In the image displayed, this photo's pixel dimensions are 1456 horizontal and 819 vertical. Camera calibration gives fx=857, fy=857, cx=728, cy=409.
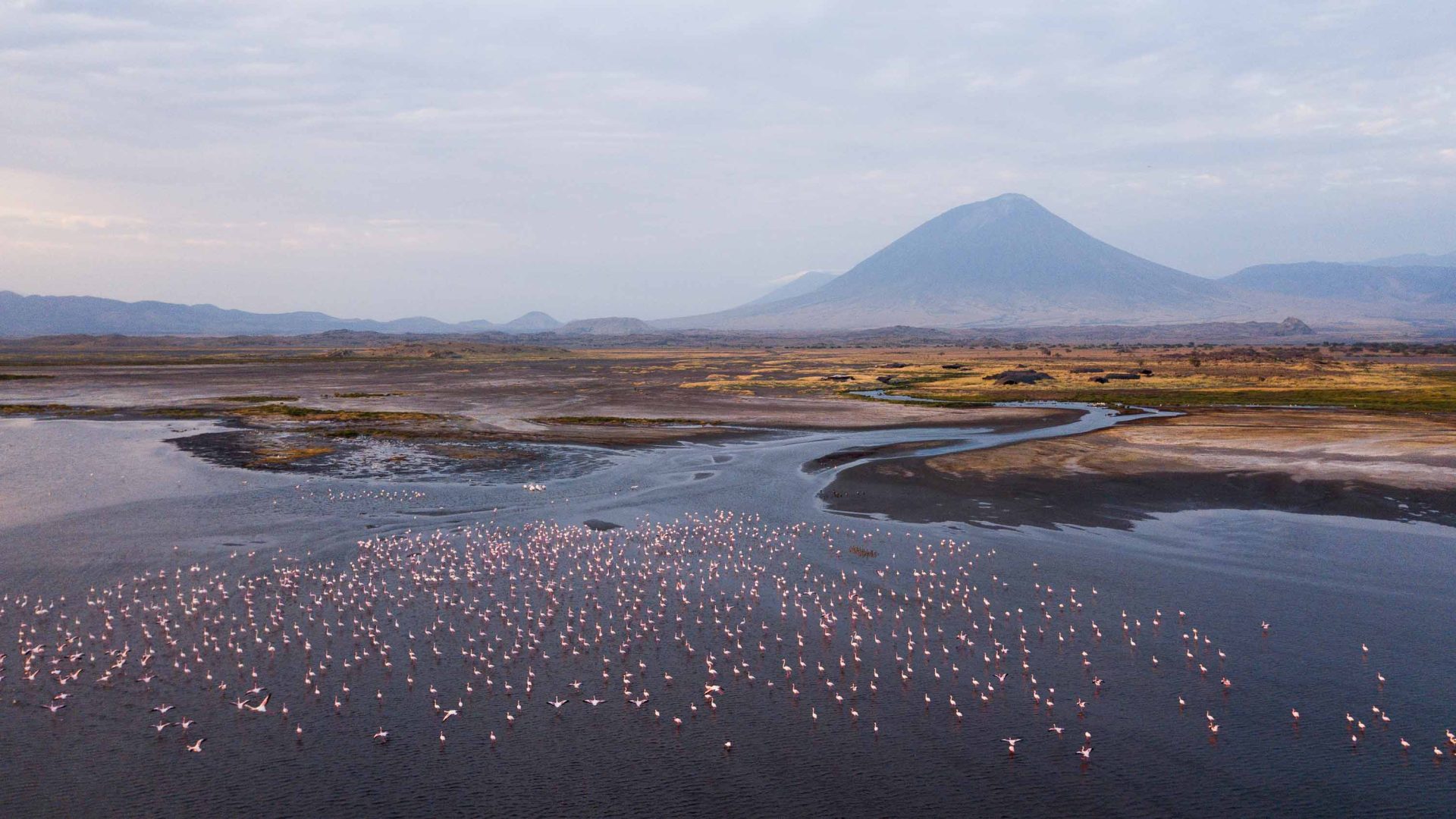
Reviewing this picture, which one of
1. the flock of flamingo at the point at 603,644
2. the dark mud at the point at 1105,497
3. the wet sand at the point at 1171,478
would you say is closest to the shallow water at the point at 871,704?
the flock of flamingo at the point at 603,644

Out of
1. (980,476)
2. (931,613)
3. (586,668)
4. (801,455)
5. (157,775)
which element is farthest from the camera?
(801,455)

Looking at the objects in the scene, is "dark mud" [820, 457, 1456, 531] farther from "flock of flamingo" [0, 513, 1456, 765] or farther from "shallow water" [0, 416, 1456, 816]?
"flock of flamingo" [0, 513, 1456, 765]

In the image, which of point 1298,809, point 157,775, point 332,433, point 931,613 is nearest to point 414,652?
point 157,775

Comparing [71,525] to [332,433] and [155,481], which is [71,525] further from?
[332,433]

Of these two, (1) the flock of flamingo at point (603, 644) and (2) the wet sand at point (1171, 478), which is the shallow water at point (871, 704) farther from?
(2) the wet sand at point (1171, 478)

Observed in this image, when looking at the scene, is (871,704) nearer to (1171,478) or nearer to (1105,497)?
(1105,497)

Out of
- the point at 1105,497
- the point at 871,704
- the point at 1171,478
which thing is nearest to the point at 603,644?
the point at 871,704
